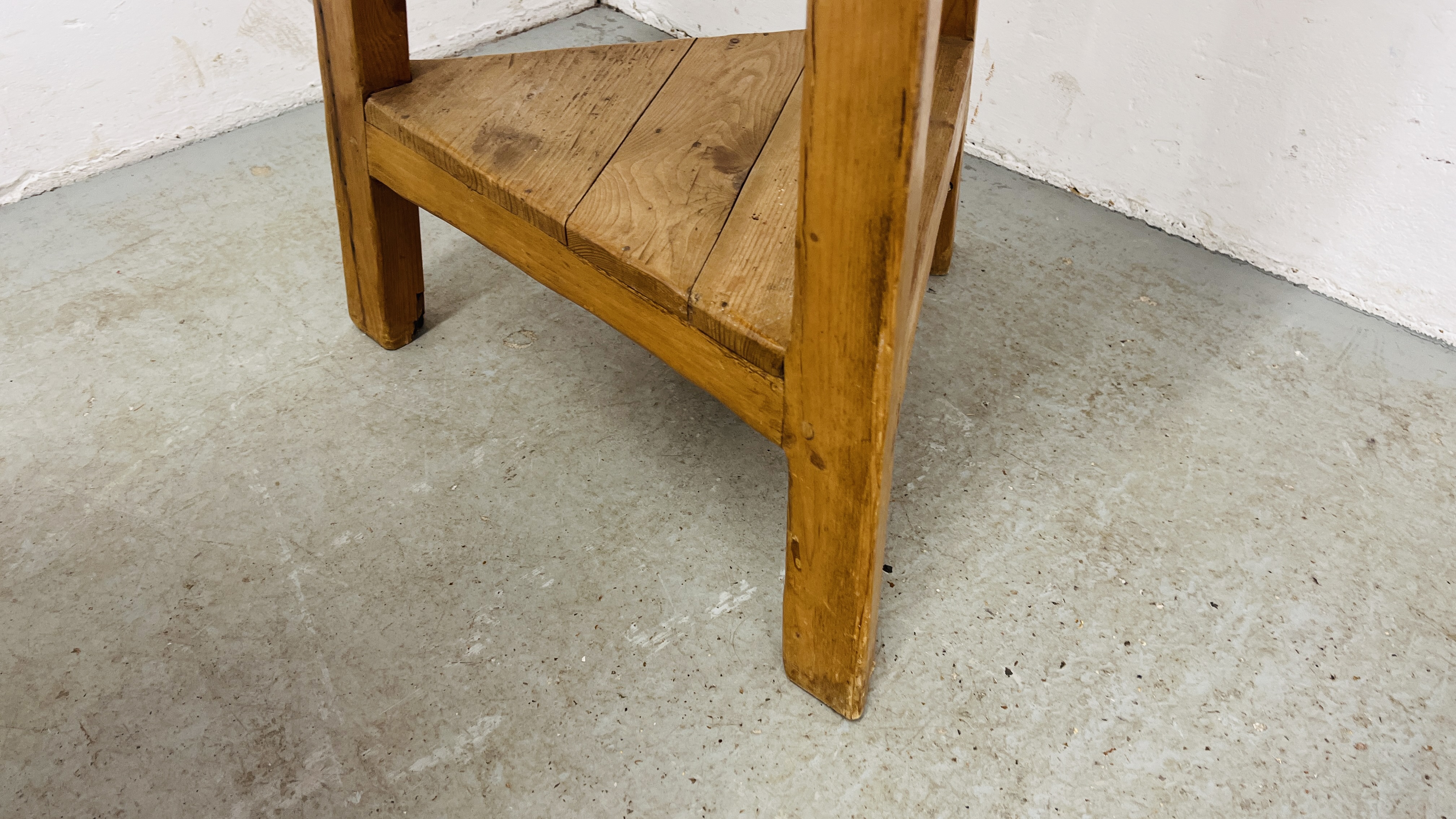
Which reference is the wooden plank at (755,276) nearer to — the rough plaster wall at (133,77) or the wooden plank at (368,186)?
the wooden plank at (368,186)

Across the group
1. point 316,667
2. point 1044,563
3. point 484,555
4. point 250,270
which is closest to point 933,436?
point 1044,563

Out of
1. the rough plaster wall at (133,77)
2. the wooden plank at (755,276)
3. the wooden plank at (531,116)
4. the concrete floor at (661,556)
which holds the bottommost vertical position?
the concrete floor at (661,556)

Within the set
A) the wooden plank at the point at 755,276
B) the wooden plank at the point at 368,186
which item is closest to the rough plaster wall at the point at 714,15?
the wooden plank at the point at 368,186

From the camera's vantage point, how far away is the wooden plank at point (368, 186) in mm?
1184

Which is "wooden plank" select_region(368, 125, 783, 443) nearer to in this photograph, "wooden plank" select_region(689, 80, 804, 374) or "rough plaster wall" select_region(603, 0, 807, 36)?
"wooden plank" select_region(689, 80, 804, 374)

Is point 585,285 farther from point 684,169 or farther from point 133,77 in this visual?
point 133,77

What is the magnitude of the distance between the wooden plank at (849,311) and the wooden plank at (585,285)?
48 mm

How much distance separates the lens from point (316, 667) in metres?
1.04

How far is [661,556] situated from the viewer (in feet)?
3.84

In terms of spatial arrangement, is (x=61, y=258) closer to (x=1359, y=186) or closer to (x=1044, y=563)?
(x=1044, y=563)

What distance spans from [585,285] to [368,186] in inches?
18.8

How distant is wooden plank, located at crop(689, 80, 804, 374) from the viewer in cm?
83

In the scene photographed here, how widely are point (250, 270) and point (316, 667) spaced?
0.85m

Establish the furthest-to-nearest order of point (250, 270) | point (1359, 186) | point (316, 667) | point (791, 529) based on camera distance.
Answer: point (250, 270), point (1359, 186), point (316, 667), point (791, 529)
